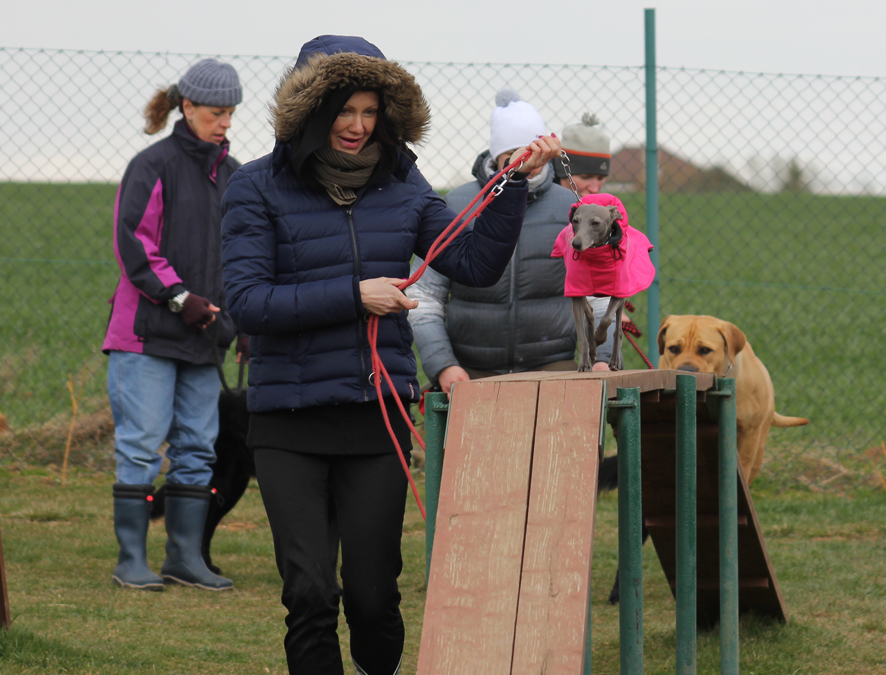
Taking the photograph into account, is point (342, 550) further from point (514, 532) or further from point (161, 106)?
point (161, 106)

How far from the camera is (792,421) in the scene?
5414 millimetres

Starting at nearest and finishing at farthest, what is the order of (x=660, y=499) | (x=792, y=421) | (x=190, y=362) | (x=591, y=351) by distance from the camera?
(x=591, y=351), (x=660, y=499), (x=190, y=362), (x=792, y=421)

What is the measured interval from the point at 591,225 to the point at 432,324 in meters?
1.17

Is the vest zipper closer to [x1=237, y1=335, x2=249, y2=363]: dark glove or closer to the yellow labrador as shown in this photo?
the yellow labrador

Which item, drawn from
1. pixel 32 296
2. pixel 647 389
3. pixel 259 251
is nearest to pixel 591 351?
pixel 647 389

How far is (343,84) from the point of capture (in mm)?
2580

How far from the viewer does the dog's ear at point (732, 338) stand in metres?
4.56

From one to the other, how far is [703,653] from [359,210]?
2.17m

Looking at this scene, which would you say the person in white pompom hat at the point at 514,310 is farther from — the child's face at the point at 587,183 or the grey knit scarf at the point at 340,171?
the grey knit scarf at the point at 340,171

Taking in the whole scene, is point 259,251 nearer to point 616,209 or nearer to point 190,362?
point 616,209

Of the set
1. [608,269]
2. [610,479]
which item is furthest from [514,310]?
[610,479]

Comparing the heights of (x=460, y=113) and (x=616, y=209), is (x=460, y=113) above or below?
above

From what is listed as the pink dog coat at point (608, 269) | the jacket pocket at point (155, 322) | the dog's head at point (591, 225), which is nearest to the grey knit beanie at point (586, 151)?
the pink dog coat at point (608, 269)

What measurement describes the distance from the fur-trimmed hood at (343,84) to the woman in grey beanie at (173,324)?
186 cm
